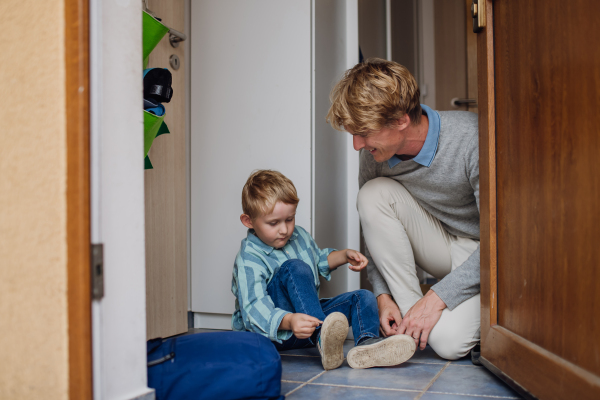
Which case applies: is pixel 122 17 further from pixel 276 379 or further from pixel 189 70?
pixel 189 70

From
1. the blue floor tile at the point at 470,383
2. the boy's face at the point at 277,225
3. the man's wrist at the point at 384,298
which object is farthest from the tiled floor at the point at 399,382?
the boy's face at the point at 277,225

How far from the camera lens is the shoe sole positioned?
1119mm

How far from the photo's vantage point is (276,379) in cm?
89

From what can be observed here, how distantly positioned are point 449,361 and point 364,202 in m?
0.52

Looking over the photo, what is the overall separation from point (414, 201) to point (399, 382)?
2.08 feet

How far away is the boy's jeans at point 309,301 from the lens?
1.25 meters

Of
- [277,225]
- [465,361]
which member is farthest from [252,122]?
[465,361]

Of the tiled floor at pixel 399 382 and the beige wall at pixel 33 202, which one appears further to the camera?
the tiled floor at pixel 399 382

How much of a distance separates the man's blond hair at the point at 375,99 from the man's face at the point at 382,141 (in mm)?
15

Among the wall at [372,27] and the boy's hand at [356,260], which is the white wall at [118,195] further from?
the wall at [372,27]

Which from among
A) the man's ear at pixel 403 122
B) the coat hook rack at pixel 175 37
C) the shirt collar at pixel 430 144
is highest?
the coat hook rack at pixel 175 37

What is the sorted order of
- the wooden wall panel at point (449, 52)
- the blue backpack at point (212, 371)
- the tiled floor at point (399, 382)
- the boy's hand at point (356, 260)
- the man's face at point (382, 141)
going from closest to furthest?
the blue backpack at point (212, 371) < the tiled floor at point (399, 382) < the man's face at point (382, 141) < the boy's hand at point (356, 260) < the wooden wall panel at point (449, 52)

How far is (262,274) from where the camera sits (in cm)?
136

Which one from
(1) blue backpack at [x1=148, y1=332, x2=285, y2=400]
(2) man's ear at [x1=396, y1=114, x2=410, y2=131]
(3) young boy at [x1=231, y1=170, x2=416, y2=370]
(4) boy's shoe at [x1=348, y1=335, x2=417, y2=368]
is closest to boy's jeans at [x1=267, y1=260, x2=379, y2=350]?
(3) young boy at [x1=231, y1=170, x2=416, y2=370]
